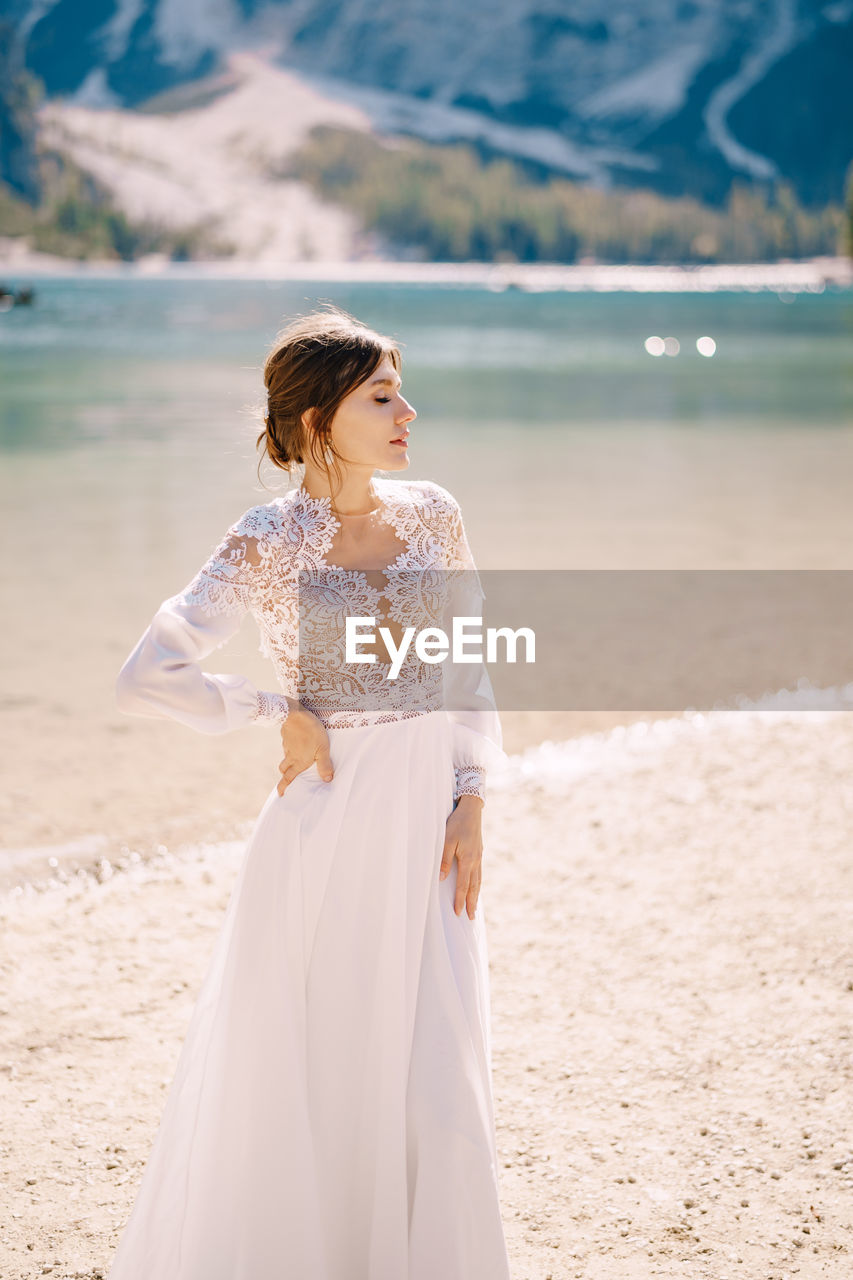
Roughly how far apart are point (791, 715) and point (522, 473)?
13280 mm

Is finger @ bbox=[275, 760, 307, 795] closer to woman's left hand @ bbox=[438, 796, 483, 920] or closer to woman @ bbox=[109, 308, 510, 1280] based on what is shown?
woman @ bbox=[109, 308, 510, 1280]

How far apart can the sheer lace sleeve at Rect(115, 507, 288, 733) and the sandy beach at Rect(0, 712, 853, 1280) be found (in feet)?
4.90

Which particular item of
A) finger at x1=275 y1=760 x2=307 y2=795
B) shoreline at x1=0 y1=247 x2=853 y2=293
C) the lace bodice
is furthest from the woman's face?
shoreline at x1=0 y1=247 x2=853 y2=293

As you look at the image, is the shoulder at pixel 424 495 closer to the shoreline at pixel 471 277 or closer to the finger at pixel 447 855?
the finger at pixel 447 855

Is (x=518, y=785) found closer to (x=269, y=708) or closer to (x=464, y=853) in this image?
(x=464, y=853)

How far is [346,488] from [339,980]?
92 cm

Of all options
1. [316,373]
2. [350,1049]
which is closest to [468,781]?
[350,1049]

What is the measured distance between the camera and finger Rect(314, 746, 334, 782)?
2512mm

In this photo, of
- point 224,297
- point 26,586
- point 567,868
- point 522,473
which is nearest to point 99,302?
point 224,297

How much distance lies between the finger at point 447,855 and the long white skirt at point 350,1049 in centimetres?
1

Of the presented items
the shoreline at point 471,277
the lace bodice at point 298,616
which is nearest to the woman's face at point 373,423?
the lace bodice at point 298,616

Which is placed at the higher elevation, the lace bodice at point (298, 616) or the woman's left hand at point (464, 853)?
the lace bodice at point (298, 616)

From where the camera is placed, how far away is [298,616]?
2.52 meters

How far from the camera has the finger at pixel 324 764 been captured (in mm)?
2512
